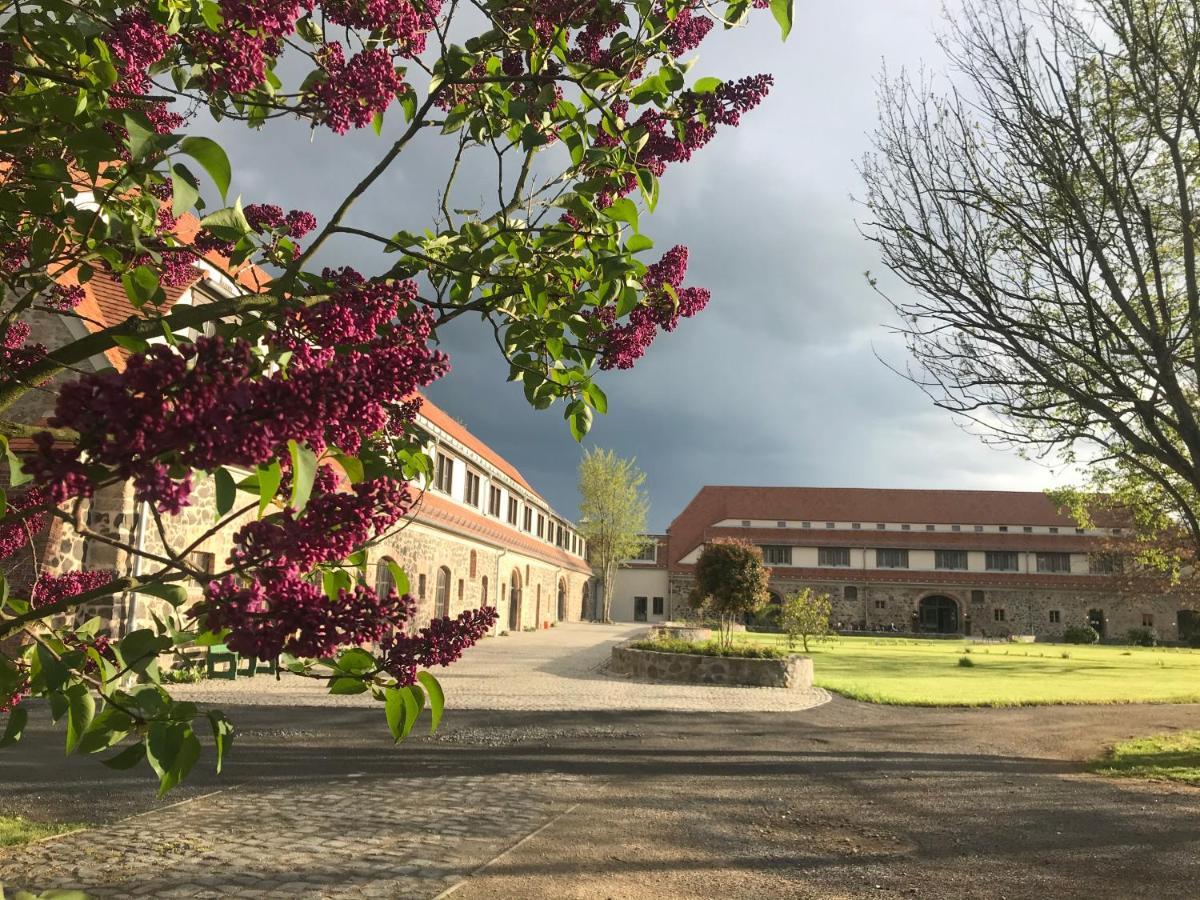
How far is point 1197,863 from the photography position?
5.52 m

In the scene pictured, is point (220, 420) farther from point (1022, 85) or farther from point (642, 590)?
point (642, 590)

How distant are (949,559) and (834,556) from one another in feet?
23.1

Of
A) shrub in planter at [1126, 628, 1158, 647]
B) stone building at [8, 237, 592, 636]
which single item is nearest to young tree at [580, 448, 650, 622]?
stone building at [8, 237, 592, 636]

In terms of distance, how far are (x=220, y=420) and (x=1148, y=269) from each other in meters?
11.8

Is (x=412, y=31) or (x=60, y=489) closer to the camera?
(x=60, y=489)

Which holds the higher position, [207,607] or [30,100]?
[30,100]

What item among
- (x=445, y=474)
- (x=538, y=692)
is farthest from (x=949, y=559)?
(x=538, y=692)

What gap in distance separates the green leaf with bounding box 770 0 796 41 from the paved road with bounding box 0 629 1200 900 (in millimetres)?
4160

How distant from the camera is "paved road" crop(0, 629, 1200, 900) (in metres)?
4.63

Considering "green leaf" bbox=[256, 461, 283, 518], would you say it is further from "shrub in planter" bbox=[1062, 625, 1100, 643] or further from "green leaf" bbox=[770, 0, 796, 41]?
"shrub in planter" bbox=[1062, 625, 1100, 643]

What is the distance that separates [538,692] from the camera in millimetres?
13977

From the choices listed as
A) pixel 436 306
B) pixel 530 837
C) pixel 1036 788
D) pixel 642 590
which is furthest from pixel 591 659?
pixel 642 590

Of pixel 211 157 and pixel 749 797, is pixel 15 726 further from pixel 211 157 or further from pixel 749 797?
pixel 749 797

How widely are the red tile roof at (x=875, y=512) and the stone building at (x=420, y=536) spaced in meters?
9.53
